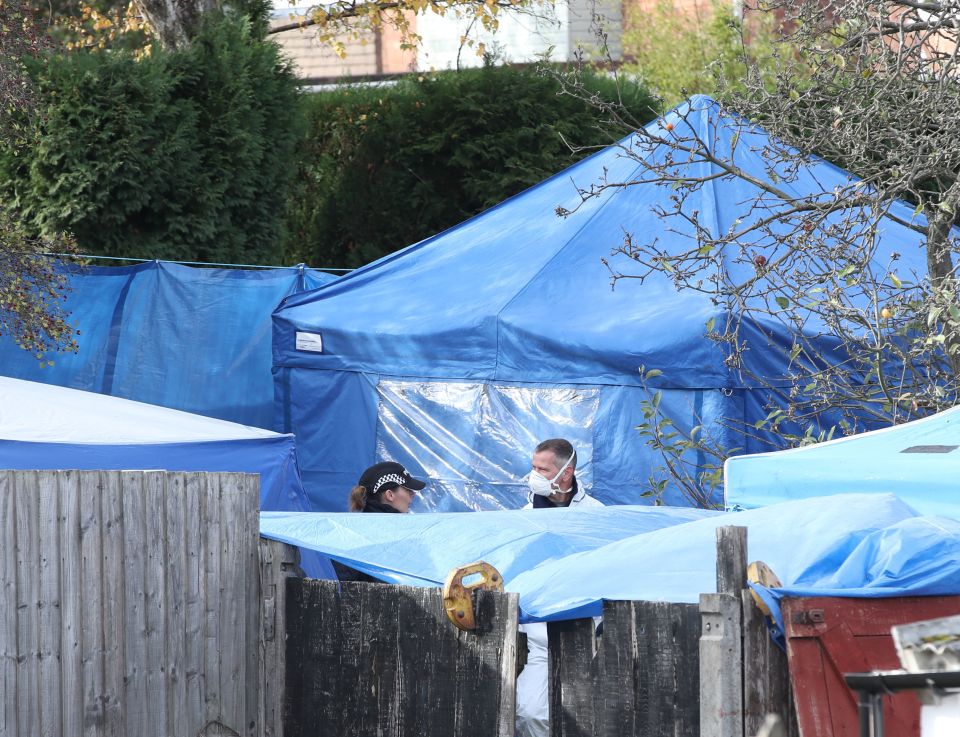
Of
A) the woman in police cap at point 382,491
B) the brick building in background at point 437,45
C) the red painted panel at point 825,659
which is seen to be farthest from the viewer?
the brick building in background at point 437,45

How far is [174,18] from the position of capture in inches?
506

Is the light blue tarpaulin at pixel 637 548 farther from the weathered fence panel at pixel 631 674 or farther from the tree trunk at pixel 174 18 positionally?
the tree trunk at pixel 174 18

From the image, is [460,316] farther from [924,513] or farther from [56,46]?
[924,513]

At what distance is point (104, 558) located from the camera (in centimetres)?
438

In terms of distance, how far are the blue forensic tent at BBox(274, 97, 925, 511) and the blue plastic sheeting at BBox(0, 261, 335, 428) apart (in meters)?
0.58

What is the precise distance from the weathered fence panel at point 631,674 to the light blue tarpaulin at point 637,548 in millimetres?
108

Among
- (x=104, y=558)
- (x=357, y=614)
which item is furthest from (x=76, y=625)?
(x=357, y=614)

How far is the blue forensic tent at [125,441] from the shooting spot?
6805 mm

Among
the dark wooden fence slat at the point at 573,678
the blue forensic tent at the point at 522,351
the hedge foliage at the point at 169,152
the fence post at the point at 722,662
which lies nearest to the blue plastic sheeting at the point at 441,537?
the dark wooden fence slat at the point at 573,678

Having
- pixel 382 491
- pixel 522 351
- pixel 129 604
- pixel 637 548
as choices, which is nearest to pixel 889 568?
pixel 637 548

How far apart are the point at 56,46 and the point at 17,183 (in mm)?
1203

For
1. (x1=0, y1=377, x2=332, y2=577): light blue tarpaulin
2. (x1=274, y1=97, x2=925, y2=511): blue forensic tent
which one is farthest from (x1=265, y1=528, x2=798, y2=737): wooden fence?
(x1=274, y1=97, x2=925, y2=511): blue forensic tent

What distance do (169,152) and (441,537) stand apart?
23.7 feet

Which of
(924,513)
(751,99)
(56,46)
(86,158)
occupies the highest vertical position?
(56,46)
